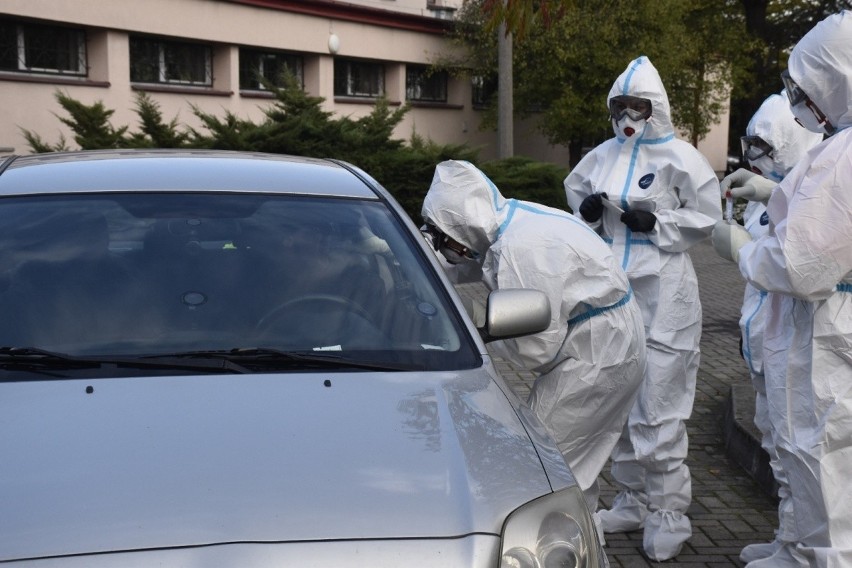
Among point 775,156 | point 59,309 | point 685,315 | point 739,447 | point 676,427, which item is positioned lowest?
point 739,447

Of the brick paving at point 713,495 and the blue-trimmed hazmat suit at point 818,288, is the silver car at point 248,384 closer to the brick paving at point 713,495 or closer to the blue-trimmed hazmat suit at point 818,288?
the blue-trimmed hazmat suit at point 818,288

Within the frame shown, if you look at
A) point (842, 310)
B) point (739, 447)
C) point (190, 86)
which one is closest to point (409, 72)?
point (190, 86)

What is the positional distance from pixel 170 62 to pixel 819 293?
21461 millimetres

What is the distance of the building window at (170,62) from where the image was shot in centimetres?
2273

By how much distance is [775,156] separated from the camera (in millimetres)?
5770

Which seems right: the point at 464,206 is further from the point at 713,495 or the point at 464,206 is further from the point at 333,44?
the point at 333,44

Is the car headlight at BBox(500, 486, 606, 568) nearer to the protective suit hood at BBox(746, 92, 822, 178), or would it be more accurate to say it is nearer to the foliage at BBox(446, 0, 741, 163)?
the protective suit hood at BBox(746, 92, 822, 178)

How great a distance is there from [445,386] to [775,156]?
10.6 feet

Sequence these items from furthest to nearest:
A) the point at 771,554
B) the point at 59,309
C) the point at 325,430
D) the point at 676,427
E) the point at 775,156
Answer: the point at 775,156 < the point at 676,427 < the point at 771,554 < the point at 59,309 < the point at 325,430

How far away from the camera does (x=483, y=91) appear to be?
33.8 meters

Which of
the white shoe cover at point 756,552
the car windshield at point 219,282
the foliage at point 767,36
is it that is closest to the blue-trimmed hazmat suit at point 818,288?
the white shoe cover at point 756,552

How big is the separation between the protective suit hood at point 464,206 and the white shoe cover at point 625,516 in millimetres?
1561

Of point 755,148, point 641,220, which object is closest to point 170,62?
point 755,148

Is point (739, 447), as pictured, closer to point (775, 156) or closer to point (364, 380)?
point (775, 156)
